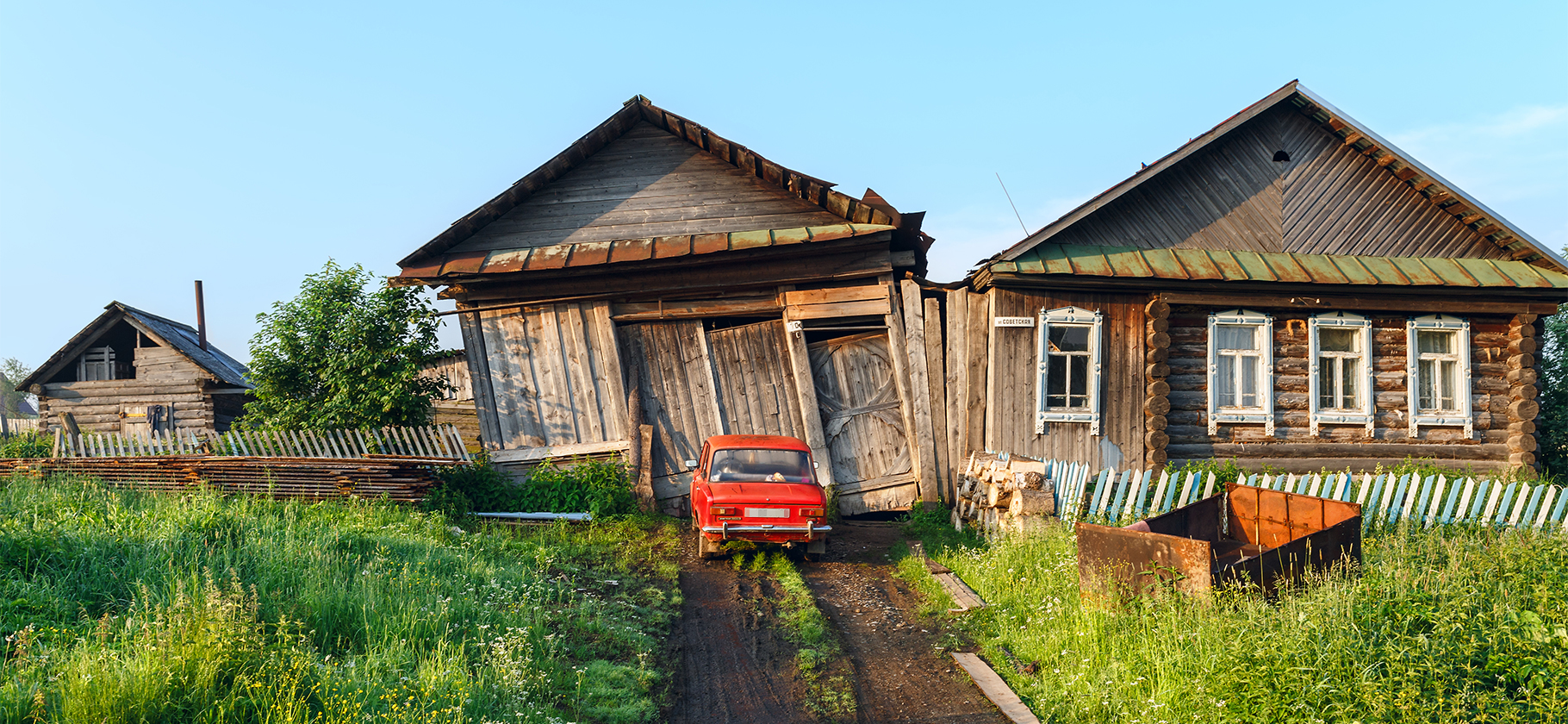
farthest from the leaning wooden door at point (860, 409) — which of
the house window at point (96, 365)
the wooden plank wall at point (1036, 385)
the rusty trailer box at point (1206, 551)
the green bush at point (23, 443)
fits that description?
the house window at point (96, 365)

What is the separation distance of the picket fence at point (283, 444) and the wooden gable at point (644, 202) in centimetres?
325

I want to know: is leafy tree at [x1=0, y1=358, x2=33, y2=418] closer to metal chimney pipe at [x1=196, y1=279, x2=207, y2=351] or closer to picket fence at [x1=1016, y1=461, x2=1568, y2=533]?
metal chimney pipe at [x1=196, y1=279, x2=207, y2=351]

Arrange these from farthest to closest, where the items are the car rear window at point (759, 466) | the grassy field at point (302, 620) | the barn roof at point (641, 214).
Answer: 1. the barn roof at point (641, 214)
2. the car rear window at point (759, 466)
3. the grassy field at point (302, 620)

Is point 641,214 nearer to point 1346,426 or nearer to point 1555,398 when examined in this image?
point 1346,426

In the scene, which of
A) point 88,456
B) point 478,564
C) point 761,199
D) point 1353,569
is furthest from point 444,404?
point 1353,569

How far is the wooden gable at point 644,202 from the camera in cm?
1362

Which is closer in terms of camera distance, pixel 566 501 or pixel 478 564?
pixel 478 564

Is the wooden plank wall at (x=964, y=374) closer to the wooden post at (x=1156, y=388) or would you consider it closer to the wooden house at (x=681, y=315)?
the wooden house at (x=681, y=315)

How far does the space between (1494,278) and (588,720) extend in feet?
50.5

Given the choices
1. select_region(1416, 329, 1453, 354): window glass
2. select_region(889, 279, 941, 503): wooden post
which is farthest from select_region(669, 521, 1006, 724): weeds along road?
select_region(1416, 329, 1453, 354): window glass

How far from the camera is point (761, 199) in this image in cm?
1365

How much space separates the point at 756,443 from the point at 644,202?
17.3 feet

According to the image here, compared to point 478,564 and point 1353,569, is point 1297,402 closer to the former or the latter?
point 1353,569

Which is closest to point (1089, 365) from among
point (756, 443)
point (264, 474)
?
point (756, 443)
